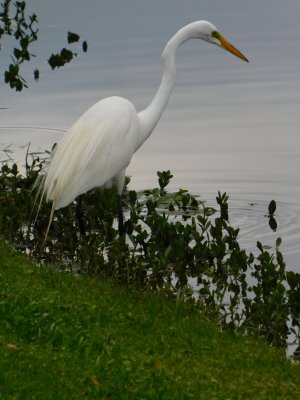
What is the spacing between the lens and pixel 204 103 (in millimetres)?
20031

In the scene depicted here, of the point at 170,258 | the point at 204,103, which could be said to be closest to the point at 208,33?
the point at 170,258

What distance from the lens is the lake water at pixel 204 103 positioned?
14539 mm

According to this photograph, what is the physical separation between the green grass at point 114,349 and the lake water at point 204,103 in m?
3.14

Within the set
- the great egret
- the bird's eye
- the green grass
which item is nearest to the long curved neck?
the great egret

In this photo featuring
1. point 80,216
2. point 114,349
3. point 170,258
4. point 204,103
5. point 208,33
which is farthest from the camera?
point 204,103

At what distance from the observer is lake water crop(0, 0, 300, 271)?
14.5m

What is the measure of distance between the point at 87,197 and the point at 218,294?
2.43 m

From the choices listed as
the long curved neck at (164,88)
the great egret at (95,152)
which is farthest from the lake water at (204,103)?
the great egret at (95,152)

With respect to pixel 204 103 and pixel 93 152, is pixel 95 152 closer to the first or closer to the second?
pixel 93 152

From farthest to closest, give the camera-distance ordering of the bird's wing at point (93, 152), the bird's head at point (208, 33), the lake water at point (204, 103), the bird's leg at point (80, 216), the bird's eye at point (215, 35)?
the lake water at point (204, 103), the bird's eye at point (215, 35), the bird's head at point (208, 33), the bird's leg at point (80, 216), the bird's wing at point (93, 152)

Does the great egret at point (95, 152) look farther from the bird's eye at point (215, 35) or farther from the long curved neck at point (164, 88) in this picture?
the bird's eye at point (215, 35)

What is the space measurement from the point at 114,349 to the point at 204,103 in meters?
13.1

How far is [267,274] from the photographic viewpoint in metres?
9.17

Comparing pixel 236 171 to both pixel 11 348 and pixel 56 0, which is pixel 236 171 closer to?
pixel 11 348
